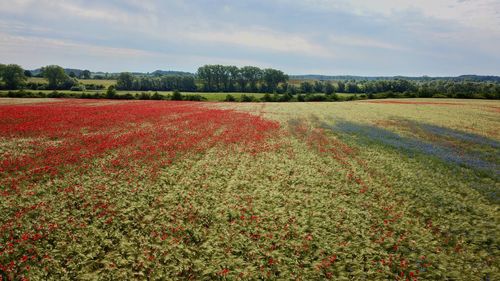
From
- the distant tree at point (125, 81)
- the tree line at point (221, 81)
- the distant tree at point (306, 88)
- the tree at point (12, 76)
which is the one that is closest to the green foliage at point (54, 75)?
the tree at point (12, 76)

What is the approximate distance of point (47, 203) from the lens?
476 inches

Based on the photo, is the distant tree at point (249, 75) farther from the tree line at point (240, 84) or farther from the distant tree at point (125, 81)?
the distant tree at point (125, 81)

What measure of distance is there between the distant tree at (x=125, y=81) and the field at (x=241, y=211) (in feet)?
347

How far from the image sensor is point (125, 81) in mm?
121500

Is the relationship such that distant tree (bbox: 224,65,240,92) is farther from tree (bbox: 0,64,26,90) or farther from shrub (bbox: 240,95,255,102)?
tree (bbox: 0,64,26,90)

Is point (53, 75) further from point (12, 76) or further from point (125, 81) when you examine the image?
point (125, 81)

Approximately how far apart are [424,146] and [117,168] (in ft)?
95.6

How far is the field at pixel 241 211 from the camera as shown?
333 inches

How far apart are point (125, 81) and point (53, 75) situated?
1088 inches

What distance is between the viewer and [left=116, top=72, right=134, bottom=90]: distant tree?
120250 mm

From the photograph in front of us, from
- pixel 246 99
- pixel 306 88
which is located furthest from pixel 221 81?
pixel 246 99

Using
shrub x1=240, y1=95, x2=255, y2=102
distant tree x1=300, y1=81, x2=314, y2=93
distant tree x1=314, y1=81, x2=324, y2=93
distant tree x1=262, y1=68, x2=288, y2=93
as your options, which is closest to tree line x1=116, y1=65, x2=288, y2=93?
distant tree x1=262, y1=68, x2=288, y2=93

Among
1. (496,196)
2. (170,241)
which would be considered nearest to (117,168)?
(170,241)

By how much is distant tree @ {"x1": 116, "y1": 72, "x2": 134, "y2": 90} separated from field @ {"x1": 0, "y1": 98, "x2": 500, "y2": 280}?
10566cm
